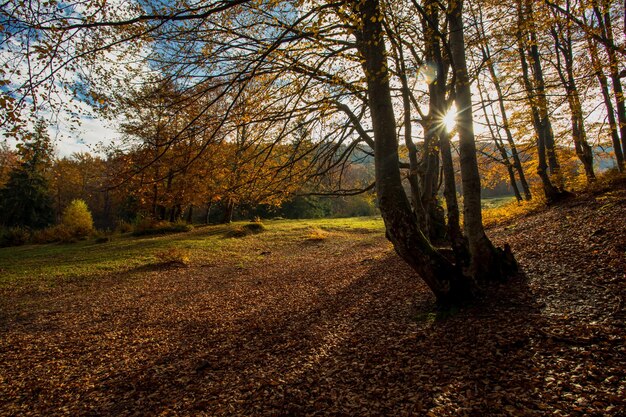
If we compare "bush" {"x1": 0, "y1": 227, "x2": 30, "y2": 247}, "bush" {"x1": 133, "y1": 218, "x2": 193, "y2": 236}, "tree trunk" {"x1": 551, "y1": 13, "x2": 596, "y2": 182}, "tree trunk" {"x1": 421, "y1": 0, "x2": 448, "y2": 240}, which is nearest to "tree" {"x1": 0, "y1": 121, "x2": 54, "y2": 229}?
"bush" {"x1": 0, "y1": 227, "x2": 30, "y2": 247}

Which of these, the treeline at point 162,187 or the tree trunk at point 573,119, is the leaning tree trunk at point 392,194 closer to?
the treeline at point 162,187

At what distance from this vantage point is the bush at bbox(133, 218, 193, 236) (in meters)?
19.5

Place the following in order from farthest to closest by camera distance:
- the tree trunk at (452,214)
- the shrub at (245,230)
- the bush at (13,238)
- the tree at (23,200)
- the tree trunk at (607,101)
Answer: the tree at (23,200) < the bush at (13,238) < the shrub at (245,230) < the tree trunk at (607,101) < the tree trunk at (452,214)

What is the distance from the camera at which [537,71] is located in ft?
33.9

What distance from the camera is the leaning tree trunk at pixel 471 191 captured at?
16.5ft

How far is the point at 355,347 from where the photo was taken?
12.6ft

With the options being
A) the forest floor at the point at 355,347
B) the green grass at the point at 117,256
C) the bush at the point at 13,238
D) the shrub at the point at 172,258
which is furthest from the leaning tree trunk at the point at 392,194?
the bush at the point at 13,238

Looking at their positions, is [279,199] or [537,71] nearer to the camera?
[279,199]

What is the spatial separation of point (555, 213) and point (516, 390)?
25.9 feet

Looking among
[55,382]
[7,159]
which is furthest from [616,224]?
[7,159]

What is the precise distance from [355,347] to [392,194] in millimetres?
2016

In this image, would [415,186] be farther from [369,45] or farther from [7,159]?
[7,159]

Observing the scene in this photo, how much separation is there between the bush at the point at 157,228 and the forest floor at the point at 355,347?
12239mm

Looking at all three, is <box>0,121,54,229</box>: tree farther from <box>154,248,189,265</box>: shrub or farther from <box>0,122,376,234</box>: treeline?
<box>154,248,189,265</box>: shrub
